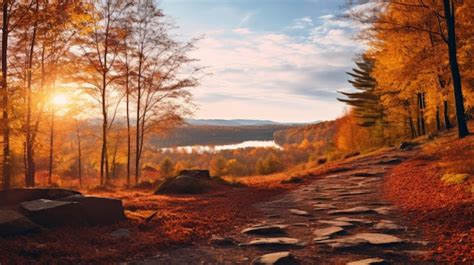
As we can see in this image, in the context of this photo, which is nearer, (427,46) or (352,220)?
(352,220)

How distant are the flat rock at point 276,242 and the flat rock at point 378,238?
103 cm

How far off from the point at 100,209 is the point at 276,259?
4227 millimetres

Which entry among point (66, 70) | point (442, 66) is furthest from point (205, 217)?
point (442, 66)

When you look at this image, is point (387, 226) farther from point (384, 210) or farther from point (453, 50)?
point (453, 50)

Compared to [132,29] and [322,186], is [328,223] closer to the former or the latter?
[322,186]

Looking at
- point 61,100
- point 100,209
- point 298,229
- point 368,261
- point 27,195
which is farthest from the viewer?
point 61,100

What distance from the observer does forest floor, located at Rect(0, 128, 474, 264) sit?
5762mm

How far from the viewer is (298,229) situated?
7.55m

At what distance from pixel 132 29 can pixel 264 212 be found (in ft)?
46.6

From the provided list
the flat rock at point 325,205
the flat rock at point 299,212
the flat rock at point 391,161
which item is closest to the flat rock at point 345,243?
the flat rock at point 299,212

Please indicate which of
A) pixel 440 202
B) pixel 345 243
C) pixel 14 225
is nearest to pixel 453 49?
pixel 440 202

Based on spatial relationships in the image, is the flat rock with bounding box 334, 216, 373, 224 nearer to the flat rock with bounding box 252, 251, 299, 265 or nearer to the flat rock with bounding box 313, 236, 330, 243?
the flat rock with bounding box 313, 236, 330, 243

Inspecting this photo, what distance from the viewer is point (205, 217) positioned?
9.09 metres

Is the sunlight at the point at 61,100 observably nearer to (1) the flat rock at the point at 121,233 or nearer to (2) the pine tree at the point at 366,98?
(1) the flat rock at the point at 121,233
